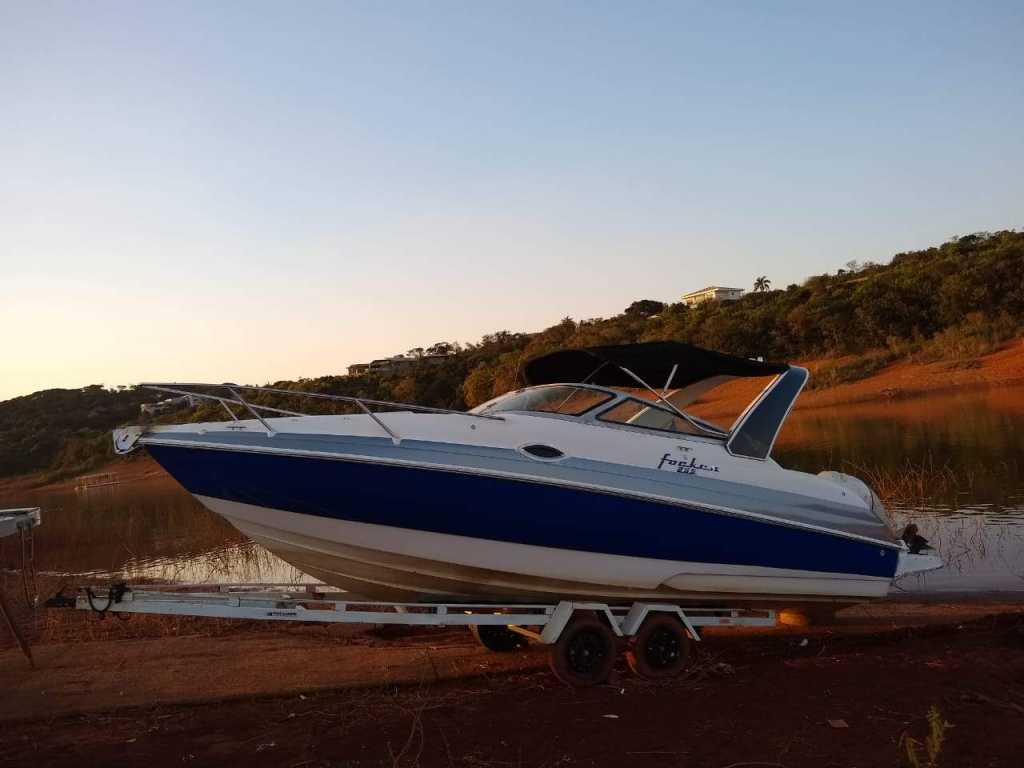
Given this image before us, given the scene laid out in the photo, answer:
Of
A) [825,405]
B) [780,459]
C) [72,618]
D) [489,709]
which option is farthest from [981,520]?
[825,405]

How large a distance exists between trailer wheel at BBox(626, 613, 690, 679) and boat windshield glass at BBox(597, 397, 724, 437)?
5.11ft

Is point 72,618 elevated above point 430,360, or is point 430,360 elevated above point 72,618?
point 430,360

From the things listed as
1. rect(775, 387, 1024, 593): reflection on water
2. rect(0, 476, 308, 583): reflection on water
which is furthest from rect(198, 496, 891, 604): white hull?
rect(775, 387, 1024, 593): reflection on water

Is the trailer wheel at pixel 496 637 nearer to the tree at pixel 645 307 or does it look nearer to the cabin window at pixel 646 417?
the cabin window at pixel 646 417

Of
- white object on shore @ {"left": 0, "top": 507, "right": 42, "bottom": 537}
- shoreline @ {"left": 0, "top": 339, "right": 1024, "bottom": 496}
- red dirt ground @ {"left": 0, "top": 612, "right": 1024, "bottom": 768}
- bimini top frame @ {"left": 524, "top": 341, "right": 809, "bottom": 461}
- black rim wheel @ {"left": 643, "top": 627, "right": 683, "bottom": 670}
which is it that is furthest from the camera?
shoreline @ {"left": 0, "top": 339, "right": 1024, "bottom": 496}

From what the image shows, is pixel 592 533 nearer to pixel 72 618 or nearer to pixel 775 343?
pixel 72 618

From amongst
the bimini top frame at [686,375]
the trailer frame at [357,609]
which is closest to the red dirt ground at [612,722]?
the trailer frame at [357,609]

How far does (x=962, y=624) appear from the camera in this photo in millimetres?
7473

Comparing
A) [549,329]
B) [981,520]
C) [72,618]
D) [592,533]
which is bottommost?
[981,520]

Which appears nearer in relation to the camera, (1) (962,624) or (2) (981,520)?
(1) (962,624)

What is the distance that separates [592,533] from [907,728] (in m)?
2.36

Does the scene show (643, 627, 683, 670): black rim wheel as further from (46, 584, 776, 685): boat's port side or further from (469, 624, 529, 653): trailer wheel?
(469, 624, 529, 653): trailer wheel

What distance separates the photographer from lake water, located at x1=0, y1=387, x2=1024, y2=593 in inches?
436

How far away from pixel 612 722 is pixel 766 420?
10.2ft
